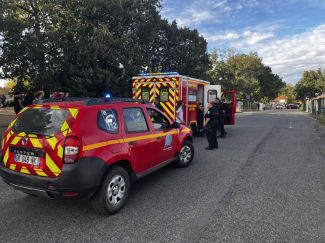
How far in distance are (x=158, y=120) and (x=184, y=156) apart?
4.95ft

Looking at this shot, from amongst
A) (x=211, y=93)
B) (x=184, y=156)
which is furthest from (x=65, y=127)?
(x=211, y=93)

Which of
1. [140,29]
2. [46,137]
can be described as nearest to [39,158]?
[46,137]

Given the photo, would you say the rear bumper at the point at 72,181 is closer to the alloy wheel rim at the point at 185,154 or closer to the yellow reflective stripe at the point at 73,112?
the yellow reflective stripe at the point at 73,112

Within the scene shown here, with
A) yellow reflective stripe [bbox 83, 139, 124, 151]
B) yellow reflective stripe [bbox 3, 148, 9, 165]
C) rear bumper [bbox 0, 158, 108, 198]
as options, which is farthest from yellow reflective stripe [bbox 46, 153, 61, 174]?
yellow reflective stripe [bbox 3, 148, 9, 165]

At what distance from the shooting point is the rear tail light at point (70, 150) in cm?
407

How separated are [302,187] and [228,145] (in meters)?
5.17

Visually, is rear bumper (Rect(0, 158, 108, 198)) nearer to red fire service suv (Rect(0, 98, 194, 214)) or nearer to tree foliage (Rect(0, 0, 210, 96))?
red fire service suv (Rect(0, 98, 194, 214))

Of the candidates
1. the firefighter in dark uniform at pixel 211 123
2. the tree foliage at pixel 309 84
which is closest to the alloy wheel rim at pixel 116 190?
the firefighter in dark uniform at pixel 211 123

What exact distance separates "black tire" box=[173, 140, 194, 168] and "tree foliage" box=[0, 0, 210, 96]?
10.9 metres

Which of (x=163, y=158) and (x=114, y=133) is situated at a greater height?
(x=114, y=133)

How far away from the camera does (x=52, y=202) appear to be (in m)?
5.06

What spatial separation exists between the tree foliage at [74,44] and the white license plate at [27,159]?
1148 cm

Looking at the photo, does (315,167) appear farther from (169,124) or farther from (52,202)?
(52,202)

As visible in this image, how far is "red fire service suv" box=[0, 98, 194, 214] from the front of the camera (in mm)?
4094
